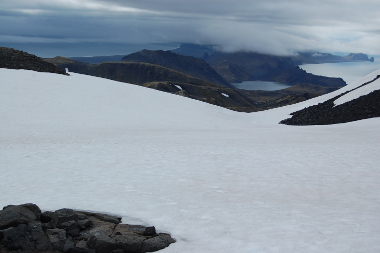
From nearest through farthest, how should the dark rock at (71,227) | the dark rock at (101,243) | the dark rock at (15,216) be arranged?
the dark rock at (101,243) < the dark rock at (15,216) < the dark rock at (71,227)

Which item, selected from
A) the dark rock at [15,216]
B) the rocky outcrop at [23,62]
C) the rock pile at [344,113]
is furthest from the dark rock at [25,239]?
the rocky outcrop at [23,62]

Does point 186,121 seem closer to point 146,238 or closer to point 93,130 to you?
point 93,130

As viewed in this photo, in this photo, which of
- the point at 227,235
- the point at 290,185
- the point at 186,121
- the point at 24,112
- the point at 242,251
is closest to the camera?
the point at 242,251

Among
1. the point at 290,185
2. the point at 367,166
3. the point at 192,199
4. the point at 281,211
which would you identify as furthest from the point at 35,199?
the point at 367,166

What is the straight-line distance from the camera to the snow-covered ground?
24.1 ft

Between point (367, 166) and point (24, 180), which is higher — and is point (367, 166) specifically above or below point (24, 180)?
above

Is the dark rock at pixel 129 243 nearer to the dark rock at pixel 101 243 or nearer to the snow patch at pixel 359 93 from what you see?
the dark rock at pixel 101 243

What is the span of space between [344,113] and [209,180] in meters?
31.0

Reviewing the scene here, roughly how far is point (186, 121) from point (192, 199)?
72.3 ft

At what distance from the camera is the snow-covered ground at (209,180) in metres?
7.34

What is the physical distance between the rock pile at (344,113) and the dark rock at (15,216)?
34640 mm

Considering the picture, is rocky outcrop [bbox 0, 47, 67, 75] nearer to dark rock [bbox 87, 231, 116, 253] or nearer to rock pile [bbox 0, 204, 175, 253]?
rock pile [bbox 0, 204, 175, 253]

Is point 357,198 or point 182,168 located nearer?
point 357,198

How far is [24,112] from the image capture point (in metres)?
28.3
